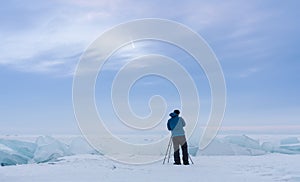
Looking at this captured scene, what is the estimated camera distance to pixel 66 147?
21844 mm

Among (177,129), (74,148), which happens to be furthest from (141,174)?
(74,148)

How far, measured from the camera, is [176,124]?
1260 cm

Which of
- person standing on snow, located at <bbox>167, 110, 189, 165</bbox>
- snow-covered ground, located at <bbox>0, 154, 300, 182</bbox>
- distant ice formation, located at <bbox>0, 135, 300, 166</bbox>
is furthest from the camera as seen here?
distant ice formation, located at <bbox>0, 135, 300, 166</bbox>

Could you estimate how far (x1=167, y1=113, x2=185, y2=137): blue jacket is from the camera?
12.5 meters

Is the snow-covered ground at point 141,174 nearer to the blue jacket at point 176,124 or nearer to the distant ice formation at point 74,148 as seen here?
the blue jacket at point 176,124

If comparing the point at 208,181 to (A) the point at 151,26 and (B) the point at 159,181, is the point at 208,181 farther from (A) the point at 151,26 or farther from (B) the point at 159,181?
(A) the point at 151,26

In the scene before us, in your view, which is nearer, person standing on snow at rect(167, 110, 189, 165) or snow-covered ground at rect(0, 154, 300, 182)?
snow-covered ground at rect(0, 154, 300, 182)

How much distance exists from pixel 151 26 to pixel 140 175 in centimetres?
709

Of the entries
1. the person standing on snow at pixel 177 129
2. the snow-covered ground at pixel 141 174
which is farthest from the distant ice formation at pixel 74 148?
the snow-covered ground at pixel 141 174

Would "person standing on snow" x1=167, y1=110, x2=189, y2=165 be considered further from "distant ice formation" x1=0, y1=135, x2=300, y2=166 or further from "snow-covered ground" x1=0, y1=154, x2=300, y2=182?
"distant ice formation" x1=0, y1=135, x2=300, y2=166

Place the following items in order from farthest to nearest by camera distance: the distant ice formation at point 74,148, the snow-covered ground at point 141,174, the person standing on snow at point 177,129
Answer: the distant ice formation at point 74,148 → the person standing on snow at point 177,129 → the snow-covered ground at point 141,174

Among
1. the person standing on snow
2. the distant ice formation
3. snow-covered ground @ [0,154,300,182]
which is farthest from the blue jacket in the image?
the distant ice formation

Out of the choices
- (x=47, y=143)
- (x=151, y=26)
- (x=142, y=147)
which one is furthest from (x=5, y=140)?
(x=151, y=26)

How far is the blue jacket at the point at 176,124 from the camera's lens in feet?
41.1
